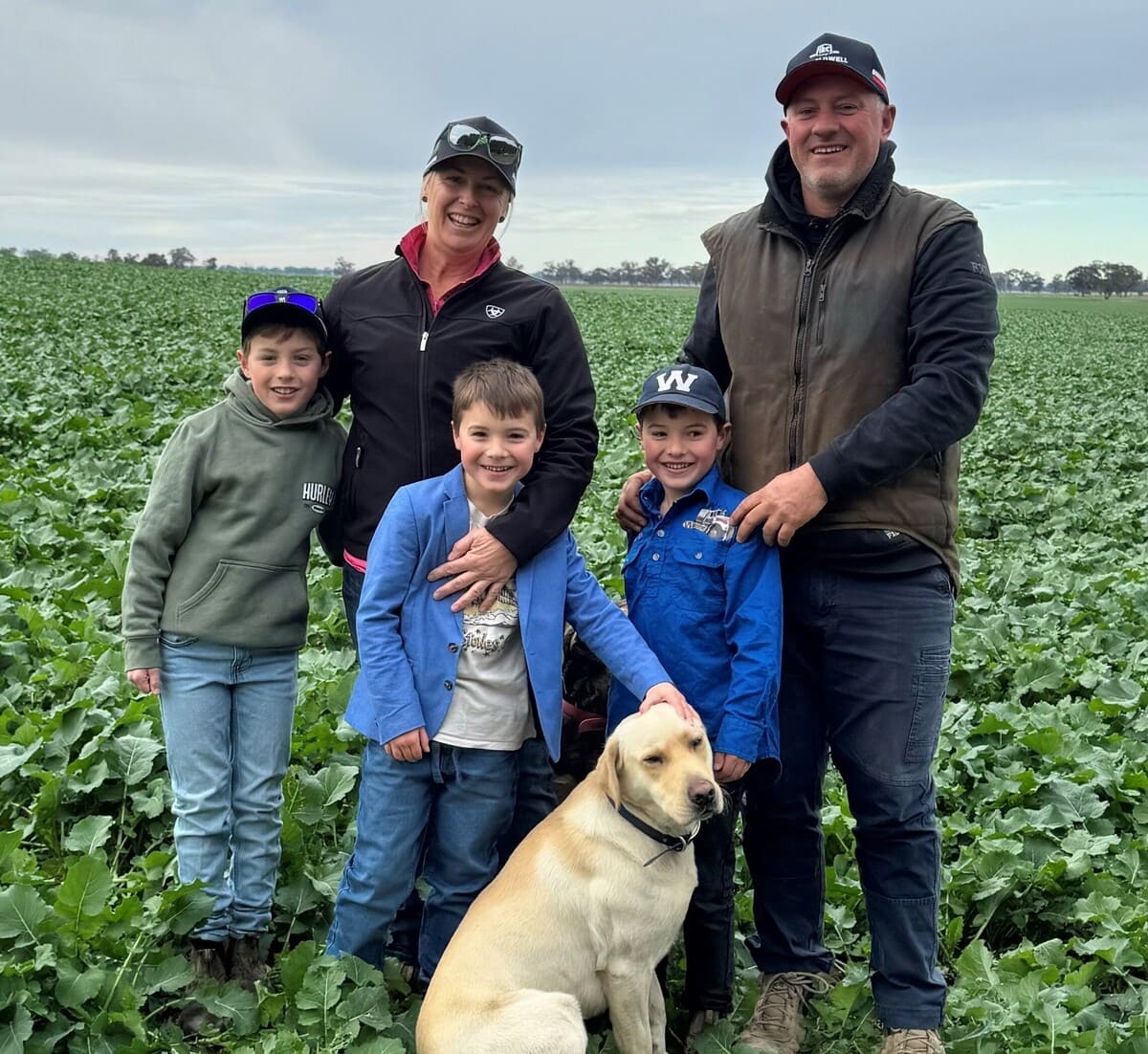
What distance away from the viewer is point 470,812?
368 cm

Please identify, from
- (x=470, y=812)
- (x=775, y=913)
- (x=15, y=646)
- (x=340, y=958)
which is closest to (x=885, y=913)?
(x=775, y=913)

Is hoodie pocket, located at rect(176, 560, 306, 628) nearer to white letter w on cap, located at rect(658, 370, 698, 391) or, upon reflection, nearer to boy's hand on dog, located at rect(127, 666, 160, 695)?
boy's hand on dog, located at rect(127, 666, 160, 695)

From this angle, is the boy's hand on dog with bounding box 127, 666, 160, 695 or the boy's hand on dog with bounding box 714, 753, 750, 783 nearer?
the boy's hand on dog with bounding box 714, 753, 750, 783

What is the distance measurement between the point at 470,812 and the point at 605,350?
25.3 metres

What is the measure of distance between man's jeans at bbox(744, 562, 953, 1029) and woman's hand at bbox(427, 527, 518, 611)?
3.18 feet

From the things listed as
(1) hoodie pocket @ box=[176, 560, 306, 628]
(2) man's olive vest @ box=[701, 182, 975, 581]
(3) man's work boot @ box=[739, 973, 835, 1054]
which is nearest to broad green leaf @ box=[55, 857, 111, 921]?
(1) hoodie pocket @ box=[176, 560, 306, 628]

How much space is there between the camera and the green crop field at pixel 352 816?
11.9 ft

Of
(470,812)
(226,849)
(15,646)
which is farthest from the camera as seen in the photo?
(15,646)

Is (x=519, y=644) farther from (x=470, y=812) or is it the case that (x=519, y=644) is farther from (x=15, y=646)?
(x=15, y=646)

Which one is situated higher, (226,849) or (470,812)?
(470,812)

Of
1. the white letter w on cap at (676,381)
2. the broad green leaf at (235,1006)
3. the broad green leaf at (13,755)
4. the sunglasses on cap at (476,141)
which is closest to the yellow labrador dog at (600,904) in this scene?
the broad green leaf at (235,1006)

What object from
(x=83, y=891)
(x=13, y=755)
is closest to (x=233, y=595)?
(x=83, y=891)

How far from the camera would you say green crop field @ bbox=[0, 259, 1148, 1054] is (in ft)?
11.9

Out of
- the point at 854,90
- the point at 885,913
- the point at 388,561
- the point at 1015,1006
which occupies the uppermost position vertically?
the point at 854,90
